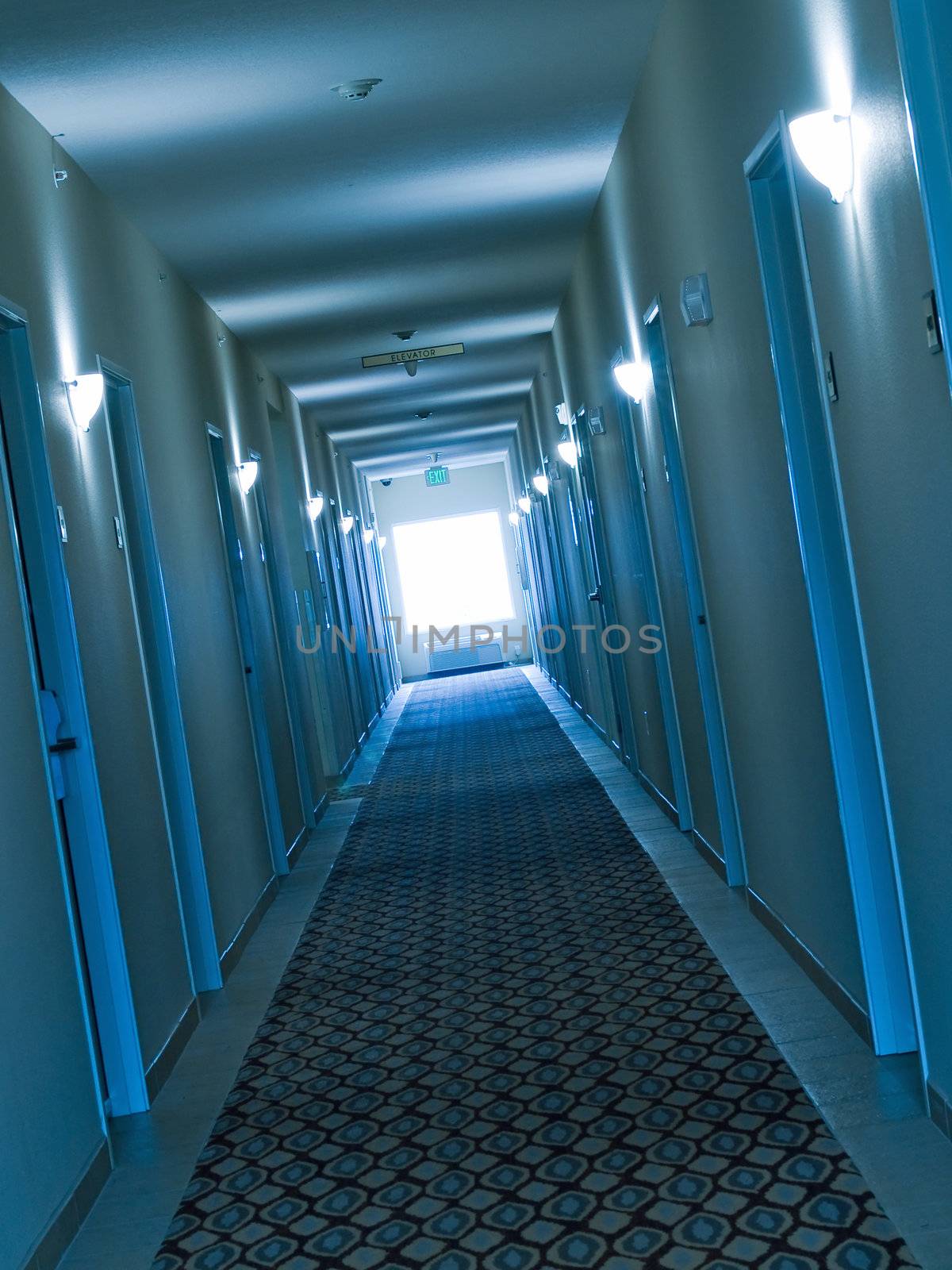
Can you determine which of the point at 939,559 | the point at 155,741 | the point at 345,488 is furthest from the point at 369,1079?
the point at 345,488

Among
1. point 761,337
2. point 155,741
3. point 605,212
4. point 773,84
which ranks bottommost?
point 155,741

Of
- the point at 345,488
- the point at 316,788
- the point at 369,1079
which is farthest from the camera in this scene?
the point at 345,488

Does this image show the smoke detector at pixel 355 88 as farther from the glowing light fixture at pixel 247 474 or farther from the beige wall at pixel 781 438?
the glowing light fixture at pixel 247 474

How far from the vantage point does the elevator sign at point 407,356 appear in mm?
9984

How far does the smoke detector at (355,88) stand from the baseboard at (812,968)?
10.6ft

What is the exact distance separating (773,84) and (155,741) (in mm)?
3049

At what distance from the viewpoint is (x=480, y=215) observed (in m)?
6.96

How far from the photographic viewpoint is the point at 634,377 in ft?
20.7

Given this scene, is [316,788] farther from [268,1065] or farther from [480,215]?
[268,1065]

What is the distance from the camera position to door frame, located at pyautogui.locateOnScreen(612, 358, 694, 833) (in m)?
6.68

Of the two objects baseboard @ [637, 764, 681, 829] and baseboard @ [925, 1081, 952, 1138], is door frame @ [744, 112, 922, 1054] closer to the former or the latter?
baseboard @ [925, 1081, 952, 1138]

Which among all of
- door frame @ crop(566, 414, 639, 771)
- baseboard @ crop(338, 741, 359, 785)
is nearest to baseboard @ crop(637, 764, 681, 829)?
door frame @ crop(566, 414, 639, 771)

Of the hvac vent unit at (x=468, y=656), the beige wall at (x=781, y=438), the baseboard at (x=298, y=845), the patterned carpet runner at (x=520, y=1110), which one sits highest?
the beige wall at (x=781, y=438)

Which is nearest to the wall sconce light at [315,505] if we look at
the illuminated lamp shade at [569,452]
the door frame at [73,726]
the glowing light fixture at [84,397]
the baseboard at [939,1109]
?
the illuminated lamp shade at [569,452]
